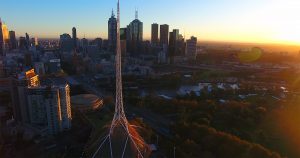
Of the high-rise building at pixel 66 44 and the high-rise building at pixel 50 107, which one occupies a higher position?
the high-rise building at pixel 66 44

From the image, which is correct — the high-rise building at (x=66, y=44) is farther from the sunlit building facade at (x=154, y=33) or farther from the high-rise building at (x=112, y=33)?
the sunlit building facade at (x=154, y=33)

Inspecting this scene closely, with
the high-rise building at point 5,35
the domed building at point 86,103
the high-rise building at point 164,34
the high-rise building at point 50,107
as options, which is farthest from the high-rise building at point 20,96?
the high-rise building at point 164,34

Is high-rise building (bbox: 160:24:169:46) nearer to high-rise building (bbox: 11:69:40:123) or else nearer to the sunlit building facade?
the sunlit building facade

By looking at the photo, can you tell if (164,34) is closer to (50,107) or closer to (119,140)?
(50,107)

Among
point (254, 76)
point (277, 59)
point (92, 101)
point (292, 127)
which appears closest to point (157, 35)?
point (277, 59)

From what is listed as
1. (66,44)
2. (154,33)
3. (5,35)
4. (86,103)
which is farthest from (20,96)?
(154,33)

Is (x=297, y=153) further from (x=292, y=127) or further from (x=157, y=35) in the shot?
(x=157, y=35)
